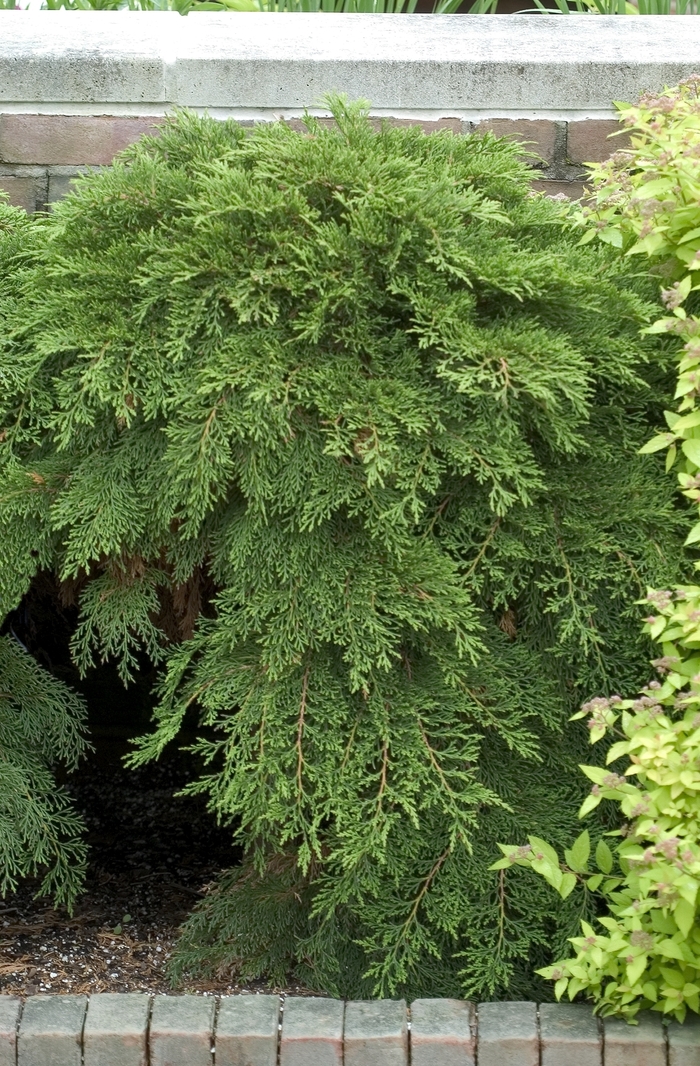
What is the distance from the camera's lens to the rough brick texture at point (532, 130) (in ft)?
9.95

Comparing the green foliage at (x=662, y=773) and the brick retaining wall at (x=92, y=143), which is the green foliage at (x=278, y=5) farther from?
the green foliage at (x=662, y=773)

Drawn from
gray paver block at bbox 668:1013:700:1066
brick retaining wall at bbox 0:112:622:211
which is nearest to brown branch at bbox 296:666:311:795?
gray paver block at bbox 668:1013:700:1066

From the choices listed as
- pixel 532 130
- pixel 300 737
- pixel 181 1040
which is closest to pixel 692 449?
pixel 300 737

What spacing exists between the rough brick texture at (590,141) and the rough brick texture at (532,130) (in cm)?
5

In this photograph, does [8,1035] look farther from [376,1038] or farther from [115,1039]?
[376,1038]

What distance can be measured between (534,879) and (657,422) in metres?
1.00

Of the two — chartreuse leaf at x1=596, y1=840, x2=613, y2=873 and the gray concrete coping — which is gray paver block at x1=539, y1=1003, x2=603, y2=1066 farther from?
the gray concrete coping

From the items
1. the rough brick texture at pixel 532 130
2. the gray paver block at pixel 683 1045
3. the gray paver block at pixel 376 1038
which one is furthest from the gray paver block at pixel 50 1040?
the rough brick texture at pixel 532 130

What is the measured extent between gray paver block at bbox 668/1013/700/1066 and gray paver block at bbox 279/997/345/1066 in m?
0.62

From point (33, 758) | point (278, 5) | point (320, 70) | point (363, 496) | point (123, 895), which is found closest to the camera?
point (363, 496)

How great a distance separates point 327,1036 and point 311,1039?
31 mm

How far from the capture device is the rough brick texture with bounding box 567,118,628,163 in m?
3.04

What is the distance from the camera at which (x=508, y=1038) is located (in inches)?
78.9

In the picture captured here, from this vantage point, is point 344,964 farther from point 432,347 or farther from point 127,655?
point 432,347
